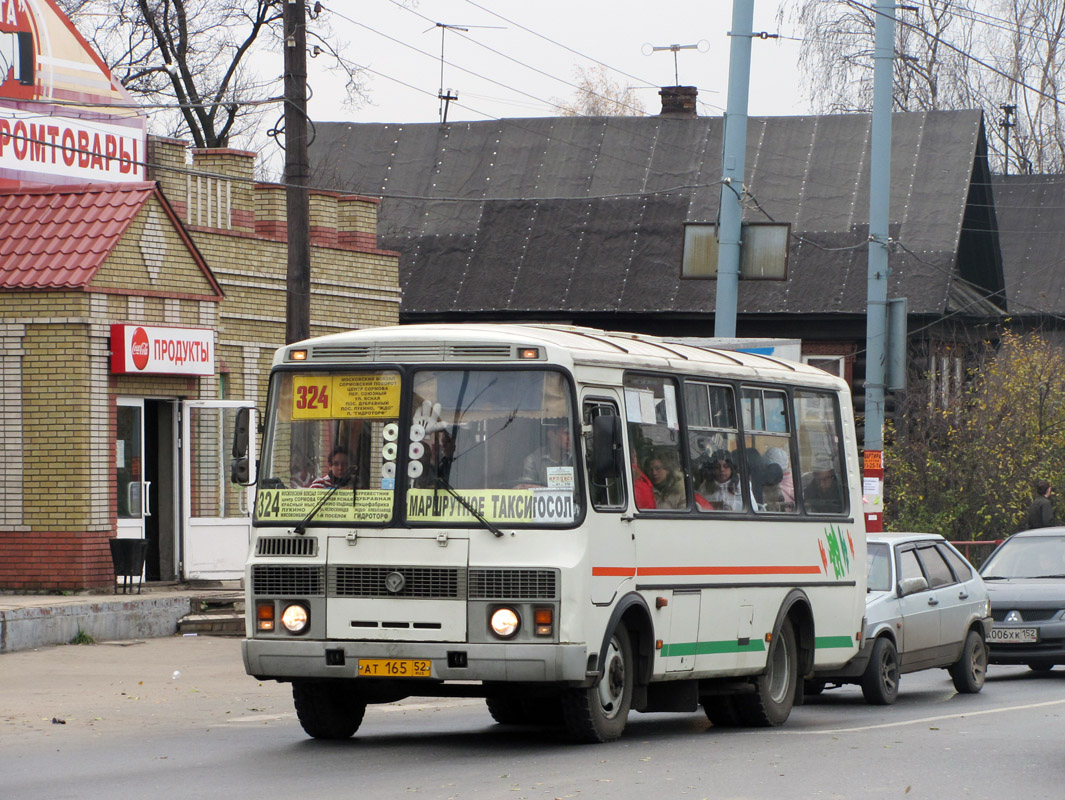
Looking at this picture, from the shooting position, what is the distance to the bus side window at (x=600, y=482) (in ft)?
37.0

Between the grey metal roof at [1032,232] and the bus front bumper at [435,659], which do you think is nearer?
the bus front bumper at [435,659]

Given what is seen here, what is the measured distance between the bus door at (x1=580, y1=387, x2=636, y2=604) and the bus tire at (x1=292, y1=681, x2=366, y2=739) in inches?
74.3

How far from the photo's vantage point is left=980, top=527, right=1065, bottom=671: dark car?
18.1m

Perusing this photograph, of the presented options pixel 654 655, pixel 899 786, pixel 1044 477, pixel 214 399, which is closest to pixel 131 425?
pixel 214 399

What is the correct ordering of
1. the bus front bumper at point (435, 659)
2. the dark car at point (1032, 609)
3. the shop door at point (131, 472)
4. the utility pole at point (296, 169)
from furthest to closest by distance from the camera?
1. the shop door at point (131, 472)
2. the utility pole at point (296, 169)
3. the dark car at point (1032, 609)
4. the bus front bumper at point (435, 659)

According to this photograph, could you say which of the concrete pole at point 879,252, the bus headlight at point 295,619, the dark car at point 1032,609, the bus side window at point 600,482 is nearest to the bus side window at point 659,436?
the bus side window at point 600,482

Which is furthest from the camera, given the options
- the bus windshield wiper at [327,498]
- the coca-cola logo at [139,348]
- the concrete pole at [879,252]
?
the concrete pole at [879,252]

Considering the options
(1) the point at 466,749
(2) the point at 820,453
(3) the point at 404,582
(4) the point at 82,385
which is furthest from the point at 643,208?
(3) the point at 404,582

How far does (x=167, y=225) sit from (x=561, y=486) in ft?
39.7

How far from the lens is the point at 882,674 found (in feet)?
50.4

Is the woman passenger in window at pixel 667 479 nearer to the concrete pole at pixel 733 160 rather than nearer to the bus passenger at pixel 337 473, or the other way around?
the bus passenger at pixel 337 473

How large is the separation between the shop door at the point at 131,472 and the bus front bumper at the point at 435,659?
35.8 feet

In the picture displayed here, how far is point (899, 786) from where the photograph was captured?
32.6ft

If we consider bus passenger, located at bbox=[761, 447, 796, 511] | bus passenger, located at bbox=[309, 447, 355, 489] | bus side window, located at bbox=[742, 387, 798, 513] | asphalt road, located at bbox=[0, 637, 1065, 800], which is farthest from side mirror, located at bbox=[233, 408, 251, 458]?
bus passenger, located at bbox=[761, 447, 796, 511]
